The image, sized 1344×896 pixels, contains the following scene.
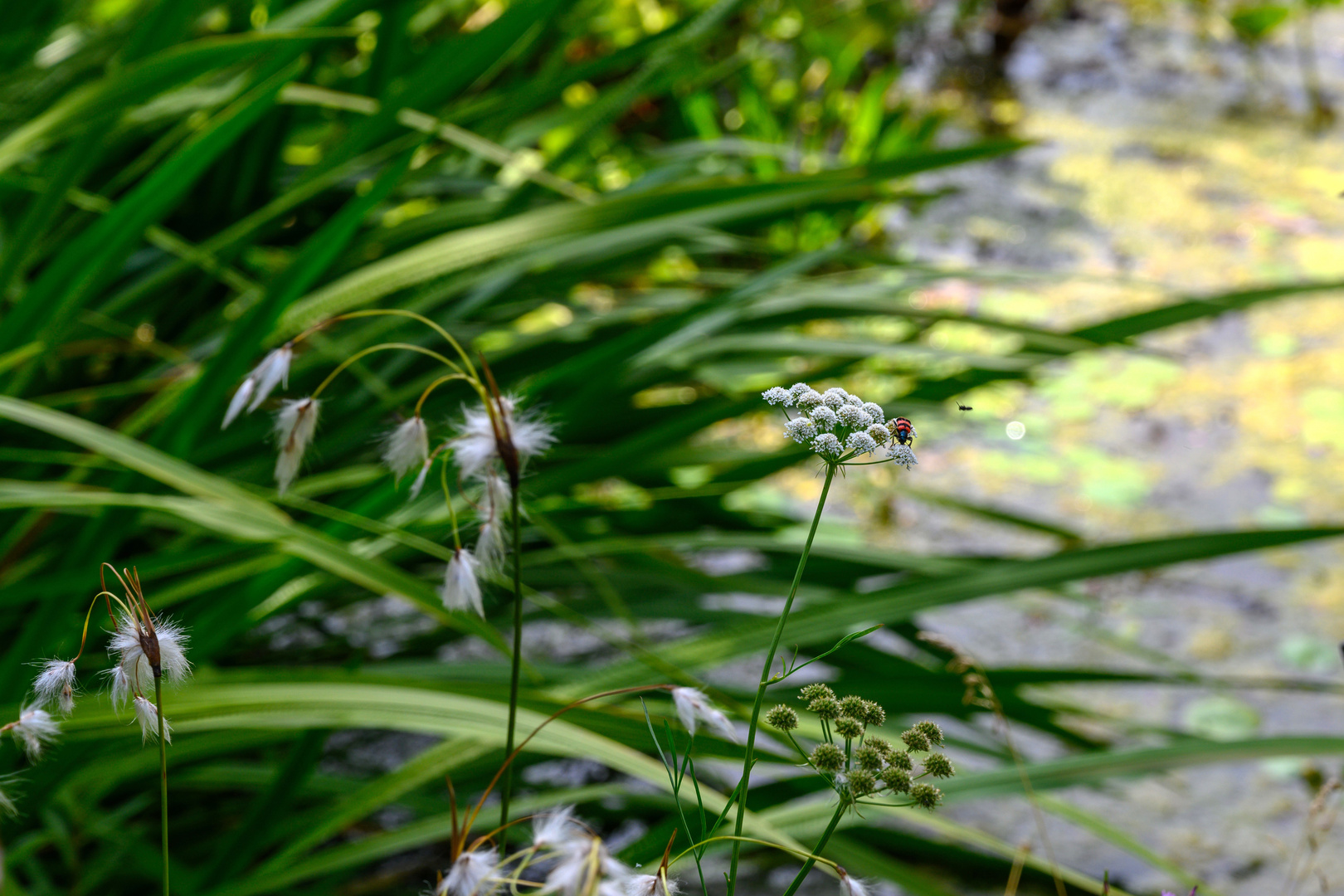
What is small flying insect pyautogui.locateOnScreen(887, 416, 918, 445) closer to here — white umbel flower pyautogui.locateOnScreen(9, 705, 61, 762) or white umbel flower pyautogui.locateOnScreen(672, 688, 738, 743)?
white umbel flower pyautogui.locateOnScreen(672, 688, 738, 743)

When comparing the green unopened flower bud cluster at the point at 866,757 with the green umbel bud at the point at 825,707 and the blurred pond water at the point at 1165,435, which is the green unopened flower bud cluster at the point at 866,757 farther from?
the blurred pond water at the point at 1165,435

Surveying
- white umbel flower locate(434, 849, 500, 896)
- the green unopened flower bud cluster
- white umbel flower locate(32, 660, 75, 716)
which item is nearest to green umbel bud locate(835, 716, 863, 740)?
the green unopened flower bud cluster

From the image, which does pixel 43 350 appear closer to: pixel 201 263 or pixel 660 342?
pixel 201 263

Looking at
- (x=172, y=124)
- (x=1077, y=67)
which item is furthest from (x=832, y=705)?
(x=1077, y=67)

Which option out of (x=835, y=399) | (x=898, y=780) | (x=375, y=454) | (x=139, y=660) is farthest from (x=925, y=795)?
(x=375, y=454)

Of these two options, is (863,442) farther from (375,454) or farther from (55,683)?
(375,454)
